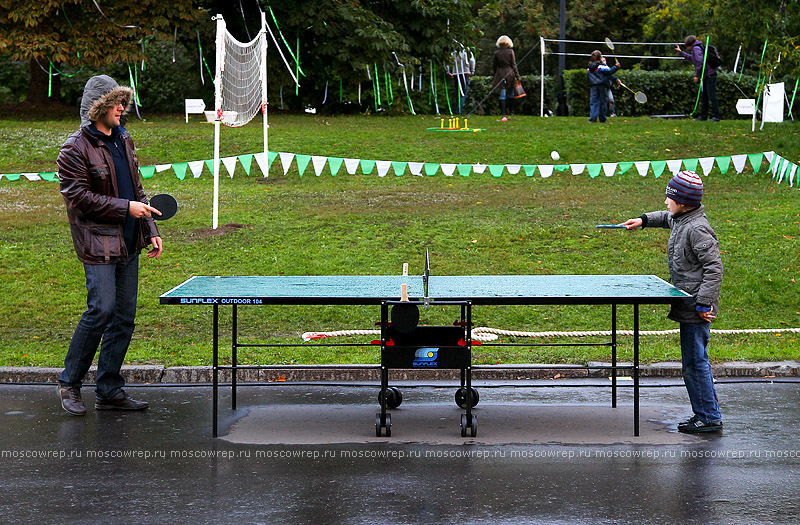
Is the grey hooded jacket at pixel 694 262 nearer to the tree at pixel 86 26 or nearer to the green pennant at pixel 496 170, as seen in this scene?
the green pennant at pixel 496 170

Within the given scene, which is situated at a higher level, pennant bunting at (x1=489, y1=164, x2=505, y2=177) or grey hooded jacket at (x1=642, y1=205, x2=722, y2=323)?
pennant bunting at (x1=489, y1=164, x2=505, y2=177)

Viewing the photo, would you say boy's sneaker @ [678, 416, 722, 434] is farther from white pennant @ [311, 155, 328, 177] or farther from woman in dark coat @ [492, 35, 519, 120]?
woman in dark coat @ [492, 35, 519, 120]

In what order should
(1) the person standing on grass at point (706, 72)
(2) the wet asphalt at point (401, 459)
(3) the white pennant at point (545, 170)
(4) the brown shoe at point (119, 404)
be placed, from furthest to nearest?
(1) the person standing on grass at point (706, 72), (3) the white pennant at point (545, 170), (4) the brown shoe at point (119, 404), (2) the wet asphalt at point (401, 459)

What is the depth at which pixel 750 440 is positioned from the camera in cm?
695

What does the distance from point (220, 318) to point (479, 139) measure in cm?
1140

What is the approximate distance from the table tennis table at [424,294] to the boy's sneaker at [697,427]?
0.35 meters

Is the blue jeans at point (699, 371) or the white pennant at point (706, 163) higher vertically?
the white pennant at point (706, 163)

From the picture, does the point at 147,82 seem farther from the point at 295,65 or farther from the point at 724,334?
the point at 724,334

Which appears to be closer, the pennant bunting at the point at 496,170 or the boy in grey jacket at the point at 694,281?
the boy in grey jacket at the point at 694,281

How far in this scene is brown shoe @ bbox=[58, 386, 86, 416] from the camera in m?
7.57

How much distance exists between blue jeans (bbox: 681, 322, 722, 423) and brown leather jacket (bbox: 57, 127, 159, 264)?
13.0 feet

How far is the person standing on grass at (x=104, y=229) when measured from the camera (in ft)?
24.0

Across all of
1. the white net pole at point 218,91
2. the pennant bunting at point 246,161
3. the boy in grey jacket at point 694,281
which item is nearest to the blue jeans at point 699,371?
the boy in grey jacket at point 694,281

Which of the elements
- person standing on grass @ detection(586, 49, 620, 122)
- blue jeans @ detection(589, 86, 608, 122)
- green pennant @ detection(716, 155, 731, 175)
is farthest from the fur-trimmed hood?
blue jeans @ detection(589, 86, 608, 122)
